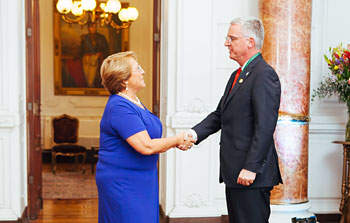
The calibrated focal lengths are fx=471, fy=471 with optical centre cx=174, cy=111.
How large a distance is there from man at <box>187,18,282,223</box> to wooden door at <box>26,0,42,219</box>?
9.94 ft

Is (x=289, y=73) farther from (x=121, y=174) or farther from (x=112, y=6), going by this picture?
(x=112, y=6)

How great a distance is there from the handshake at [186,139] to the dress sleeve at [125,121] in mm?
407

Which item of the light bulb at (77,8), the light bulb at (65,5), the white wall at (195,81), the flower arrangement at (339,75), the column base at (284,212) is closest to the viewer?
the column base at (284,212)

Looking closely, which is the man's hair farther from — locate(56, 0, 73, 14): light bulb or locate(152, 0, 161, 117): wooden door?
locate(56, 0, 73, 14): light bulb

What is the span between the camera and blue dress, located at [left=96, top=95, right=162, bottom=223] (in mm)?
2958

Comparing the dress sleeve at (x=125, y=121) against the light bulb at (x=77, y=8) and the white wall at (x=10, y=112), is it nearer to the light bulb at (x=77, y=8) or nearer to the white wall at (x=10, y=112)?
the white wall at (x=10, y=112)

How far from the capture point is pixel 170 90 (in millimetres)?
5172

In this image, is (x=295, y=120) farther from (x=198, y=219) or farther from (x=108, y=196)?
(x=108, y=196)

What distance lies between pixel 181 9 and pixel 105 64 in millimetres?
2236

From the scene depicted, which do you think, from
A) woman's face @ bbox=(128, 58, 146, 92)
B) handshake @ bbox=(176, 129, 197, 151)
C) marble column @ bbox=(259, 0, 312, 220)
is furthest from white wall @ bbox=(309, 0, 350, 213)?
woman's face @ bbox=(128, 58, 146, 92)

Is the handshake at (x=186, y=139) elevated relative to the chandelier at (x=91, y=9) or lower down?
lower down

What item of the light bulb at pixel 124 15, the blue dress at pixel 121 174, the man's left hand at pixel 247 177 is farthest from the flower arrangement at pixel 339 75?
the light bulb at pixel 124 15

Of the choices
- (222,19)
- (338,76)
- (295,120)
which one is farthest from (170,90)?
(338,76)

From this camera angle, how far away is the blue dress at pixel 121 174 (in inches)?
116
